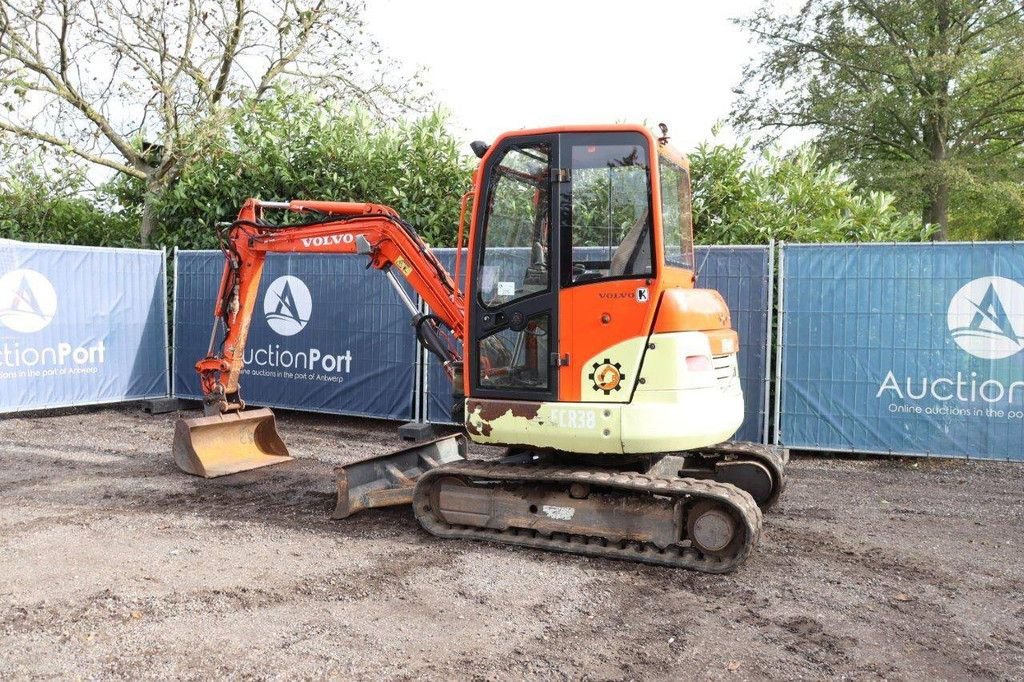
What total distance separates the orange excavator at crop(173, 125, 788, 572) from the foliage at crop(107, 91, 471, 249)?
643 cm

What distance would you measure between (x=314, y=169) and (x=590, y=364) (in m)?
8.60

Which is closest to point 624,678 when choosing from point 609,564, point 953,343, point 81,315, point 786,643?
point 786,643

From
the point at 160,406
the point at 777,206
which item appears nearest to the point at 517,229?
the point at 777,206

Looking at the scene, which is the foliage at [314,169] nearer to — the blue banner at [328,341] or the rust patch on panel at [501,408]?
the blue banner at [328,341]

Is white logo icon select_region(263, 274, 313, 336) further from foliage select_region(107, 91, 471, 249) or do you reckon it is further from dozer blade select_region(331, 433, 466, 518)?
dozer blade select_region(331, 433, 466, 518)

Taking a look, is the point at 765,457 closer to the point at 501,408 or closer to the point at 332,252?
the point at 501,408

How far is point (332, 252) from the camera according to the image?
720 cm

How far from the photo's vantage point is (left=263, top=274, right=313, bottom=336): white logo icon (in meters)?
11.2

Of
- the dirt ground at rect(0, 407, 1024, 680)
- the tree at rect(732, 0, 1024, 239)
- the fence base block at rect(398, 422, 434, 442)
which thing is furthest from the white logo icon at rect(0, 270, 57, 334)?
the tree at rect(732, 0, 1024, 239)

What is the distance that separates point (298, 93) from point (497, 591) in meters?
12.1

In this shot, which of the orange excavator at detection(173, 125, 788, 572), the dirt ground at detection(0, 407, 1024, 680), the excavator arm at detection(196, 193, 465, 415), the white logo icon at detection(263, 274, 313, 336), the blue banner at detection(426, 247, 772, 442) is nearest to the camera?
the dirt ground at detection(0, 407, 1024, 680)

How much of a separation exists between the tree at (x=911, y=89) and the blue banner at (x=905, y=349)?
13231 millimetres

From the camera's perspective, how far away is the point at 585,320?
546 cm

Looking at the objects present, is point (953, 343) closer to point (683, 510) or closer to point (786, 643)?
point (683, 510)
